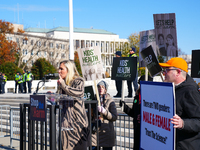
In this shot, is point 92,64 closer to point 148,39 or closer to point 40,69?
point 148,39

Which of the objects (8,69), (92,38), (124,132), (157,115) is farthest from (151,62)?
(92,38)

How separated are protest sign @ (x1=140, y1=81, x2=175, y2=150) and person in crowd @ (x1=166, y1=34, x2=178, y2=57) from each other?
3136 millimetres

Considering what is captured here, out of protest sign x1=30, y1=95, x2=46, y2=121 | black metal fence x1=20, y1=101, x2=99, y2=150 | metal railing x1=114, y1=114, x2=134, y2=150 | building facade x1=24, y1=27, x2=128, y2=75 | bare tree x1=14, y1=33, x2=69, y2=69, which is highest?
building facade x1=24, y1=27, x2=128, y2=75

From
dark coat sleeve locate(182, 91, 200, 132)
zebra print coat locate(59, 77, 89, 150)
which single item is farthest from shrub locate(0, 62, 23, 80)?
dark coat sleeve locate(182, 91, 200, 132)

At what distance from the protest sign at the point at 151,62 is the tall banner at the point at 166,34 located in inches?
56.7

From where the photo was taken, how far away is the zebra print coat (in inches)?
152

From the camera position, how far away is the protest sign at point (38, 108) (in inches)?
145

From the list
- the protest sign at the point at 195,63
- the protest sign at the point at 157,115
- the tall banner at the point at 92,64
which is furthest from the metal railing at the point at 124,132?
the protest sign at the point at 157,115

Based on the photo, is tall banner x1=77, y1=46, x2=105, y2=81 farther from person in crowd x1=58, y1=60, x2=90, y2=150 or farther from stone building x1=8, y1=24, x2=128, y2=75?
stone building x1=8, y1=24, x2=128, y2=75

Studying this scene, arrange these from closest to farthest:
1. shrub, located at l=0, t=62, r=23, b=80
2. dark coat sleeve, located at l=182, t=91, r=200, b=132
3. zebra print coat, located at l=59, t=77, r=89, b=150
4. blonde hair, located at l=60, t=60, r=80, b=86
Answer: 1. dark coat sleeve, located at l=182, t=91, r=200, b=132
2. zebra print coat, located at l=59, t=77, r=89, b=150
3. blonde hair, located at l=60, t=60, r=80, b=86
4. shrub, located at l=0, t=62, r=23, b=80

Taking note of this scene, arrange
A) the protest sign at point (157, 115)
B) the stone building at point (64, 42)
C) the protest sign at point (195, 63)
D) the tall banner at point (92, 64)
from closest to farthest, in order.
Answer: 1. the protest sign at point (157, 115)
2. the tall banner at point (92, 64)
3. the protest sign at point (195, 63)
4. the stone building at point (64, 42)

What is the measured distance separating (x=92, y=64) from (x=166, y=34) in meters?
2.06

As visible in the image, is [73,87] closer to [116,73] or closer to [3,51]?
[116,73]

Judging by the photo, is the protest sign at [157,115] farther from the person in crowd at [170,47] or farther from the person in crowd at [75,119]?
the person in crowd at [170,47]
